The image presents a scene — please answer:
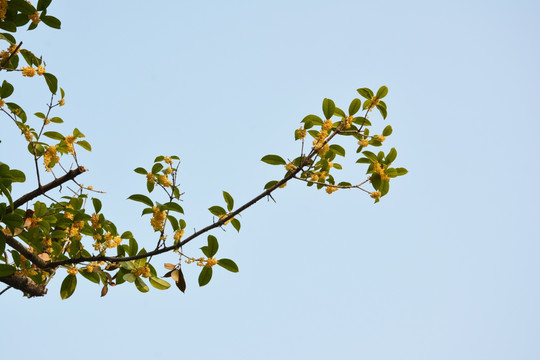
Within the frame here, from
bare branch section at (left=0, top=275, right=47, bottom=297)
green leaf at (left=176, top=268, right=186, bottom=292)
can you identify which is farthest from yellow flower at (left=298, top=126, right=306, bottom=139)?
bare branch section at (left=0, top=275, right=47, bottom=297)

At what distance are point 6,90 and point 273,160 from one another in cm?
164

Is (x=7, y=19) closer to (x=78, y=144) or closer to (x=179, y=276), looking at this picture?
(x=78, y=144)

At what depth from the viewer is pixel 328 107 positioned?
2.30 meters

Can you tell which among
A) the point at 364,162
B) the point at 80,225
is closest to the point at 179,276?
the point at 80,225

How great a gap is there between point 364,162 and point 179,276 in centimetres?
118

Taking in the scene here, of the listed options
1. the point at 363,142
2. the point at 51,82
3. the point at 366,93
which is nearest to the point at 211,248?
the point at 363,142

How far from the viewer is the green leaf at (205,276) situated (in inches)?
87.9

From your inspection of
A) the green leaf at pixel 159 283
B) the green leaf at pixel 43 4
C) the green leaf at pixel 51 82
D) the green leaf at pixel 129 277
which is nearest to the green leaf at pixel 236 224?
the green leaf at pixel 159 283

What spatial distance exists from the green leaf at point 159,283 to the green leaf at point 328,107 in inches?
49.3

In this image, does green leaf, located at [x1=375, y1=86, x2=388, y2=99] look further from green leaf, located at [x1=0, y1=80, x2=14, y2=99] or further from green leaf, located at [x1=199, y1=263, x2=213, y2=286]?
green leaf, located at [x1=0, y1=80, x2=14, y2=99]

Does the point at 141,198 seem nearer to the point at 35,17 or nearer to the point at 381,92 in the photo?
the point at 35,17

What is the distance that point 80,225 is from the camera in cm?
236

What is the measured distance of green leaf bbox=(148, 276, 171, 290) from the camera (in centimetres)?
230

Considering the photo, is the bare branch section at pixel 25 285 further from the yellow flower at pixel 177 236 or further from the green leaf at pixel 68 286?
the yellow flower at pixel 177 236
